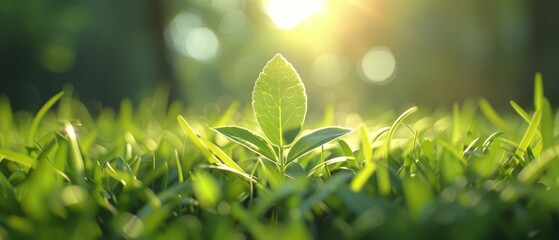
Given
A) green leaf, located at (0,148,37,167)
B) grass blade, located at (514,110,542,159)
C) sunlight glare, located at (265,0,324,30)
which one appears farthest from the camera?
sunlight glare, located at (265,0,324,30)

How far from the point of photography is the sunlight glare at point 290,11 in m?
22.1

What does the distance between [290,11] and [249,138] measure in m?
28.5

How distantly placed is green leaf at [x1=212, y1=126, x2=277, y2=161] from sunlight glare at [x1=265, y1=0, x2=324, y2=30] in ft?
63.7

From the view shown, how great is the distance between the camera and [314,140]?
2.83ft

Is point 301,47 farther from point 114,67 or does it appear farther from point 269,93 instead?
point 269,93

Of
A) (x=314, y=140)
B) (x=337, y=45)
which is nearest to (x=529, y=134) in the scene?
(x=314, y=140)

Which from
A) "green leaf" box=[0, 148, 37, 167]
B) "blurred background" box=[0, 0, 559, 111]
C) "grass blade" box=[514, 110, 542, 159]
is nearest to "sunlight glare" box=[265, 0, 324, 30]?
"blurred background" box=[0, 0, 559, 111]

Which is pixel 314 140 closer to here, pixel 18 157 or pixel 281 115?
pixel 281 115

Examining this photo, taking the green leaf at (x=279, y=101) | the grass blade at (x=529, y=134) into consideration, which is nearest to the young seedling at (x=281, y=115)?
the green leaf at (x=279, y=101)

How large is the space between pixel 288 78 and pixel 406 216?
32 centimetres

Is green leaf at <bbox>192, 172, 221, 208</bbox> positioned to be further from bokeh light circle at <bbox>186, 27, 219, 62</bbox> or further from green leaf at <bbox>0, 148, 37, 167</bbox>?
bokeh light circle at <bbox>186, 27, 219, 62</bbox>

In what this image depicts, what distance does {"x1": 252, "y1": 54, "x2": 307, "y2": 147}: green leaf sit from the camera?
83cm

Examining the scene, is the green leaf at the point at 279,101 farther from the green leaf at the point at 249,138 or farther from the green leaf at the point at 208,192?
the green leaf at the point at 208,192

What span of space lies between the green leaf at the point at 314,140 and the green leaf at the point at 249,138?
37 mm
